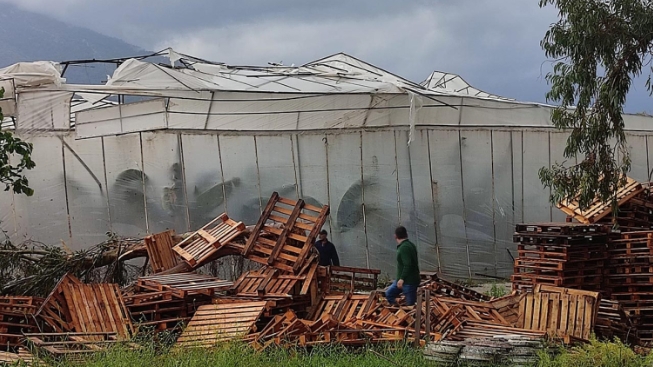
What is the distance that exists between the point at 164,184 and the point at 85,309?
21.1 ft

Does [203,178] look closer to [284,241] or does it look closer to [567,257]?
[284,241]

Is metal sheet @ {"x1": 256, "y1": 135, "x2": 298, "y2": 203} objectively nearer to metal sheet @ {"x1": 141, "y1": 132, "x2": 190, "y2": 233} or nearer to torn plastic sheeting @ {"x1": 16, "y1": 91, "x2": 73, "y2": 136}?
metal sheet @ {"x1": 141, "y1": 132, "x2": 190, "y2": 233}

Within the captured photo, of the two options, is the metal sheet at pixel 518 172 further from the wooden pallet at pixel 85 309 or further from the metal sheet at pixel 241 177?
the wooden pallet at pixel 85 309

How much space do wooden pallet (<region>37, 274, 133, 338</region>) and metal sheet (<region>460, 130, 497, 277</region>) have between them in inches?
382

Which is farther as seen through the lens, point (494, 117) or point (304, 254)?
point (494, 117)

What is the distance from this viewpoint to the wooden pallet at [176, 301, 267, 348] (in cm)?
1021

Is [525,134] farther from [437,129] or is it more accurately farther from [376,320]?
[376,320]

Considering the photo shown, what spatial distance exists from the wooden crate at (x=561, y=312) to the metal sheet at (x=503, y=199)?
7.66m

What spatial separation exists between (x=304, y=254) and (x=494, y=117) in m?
8.08

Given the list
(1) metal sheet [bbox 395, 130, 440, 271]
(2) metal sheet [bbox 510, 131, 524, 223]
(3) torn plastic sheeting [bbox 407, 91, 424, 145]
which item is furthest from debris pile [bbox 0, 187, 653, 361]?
(2) metal sheet [bbox 510, 131, 524, 223]

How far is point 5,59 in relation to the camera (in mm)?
168875

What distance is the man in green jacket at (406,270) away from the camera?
11648 millimetres

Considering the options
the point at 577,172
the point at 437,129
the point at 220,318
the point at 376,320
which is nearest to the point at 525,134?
the point at 437,129

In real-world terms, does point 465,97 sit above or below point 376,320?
above
